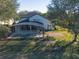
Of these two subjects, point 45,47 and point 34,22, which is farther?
point 34,22

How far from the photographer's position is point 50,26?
192 ft

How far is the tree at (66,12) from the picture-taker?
30.3 metres

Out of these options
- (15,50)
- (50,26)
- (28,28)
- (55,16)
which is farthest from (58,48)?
(50,26)

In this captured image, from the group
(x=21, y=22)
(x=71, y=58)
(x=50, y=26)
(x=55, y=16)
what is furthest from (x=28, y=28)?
(x=71, y=58)

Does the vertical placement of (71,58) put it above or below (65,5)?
below

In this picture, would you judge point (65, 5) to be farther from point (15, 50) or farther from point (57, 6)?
point (15, 50)

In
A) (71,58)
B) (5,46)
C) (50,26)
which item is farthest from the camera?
(50,26)

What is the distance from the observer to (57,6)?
31.2 metres

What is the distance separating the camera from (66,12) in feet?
102

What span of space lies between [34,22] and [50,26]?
18.7ft

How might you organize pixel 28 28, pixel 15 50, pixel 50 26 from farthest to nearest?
pixel 50 26 → pixel 28 28 → pixel 15 50

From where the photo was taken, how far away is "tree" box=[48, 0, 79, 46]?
30.3 m

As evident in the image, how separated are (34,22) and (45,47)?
27061mm

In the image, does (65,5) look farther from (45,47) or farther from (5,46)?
(5,46)
